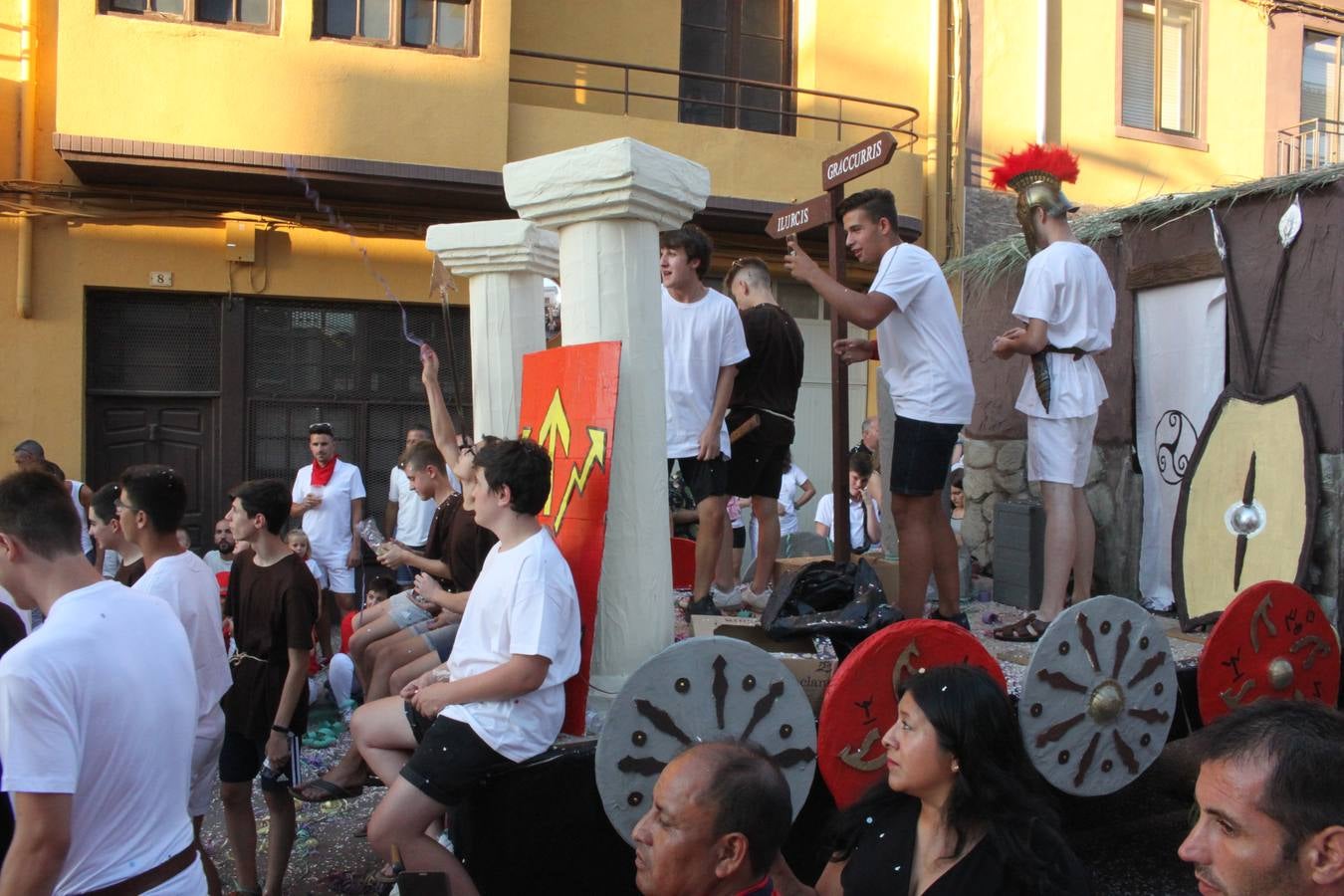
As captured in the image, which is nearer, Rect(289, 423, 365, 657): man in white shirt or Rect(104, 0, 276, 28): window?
Rect(289, 423, 365, 657): man in white shirt

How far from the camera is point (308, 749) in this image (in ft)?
19.3

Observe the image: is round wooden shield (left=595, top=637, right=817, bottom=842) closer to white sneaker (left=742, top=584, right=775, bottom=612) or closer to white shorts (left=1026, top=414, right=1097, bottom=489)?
white sneaker (left=742, top=584, right=775, bottom=612)

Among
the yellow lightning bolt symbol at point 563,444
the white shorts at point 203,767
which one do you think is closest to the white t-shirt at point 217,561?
the white shorts at point 203,767

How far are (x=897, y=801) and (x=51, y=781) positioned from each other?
1731 mm

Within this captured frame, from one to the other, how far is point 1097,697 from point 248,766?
2992 mm

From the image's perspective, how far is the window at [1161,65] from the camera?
12781mm

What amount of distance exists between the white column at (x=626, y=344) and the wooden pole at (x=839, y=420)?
1.30 metres

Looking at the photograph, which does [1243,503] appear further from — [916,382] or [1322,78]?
[1322,78]

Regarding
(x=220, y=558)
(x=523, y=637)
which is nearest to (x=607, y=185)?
(x=523, y=637)

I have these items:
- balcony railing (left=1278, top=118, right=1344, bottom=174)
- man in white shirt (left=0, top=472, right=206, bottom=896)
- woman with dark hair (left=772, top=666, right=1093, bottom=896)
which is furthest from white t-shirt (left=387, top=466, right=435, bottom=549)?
balcony railing (left=1278, top=118, right=1344, bottom=174)

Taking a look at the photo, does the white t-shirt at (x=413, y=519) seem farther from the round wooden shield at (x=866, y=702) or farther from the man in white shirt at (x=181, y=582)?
the round wooden shield at (x=866, y=702)

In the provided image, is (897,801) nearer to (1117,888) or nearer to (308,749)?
(1117,888)

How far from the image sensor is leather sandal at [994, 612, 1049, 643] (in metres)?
4.34

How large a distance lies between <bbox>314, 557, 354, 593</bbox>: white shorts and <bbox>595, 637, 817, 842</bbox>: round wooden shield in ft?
19.6
